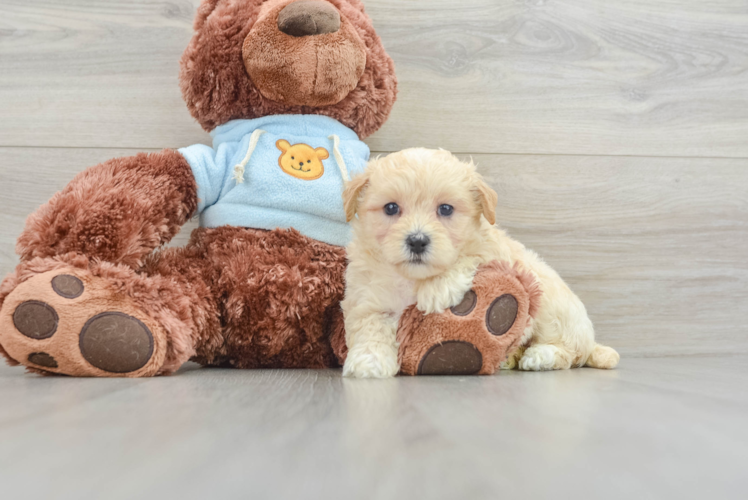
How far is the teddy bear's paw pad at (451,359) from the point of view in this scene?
2.68 ft

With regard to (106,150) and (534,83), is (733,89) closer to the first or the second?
(534,83)

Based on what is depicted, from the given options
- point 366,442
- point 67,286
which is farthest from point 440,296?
point 67,286

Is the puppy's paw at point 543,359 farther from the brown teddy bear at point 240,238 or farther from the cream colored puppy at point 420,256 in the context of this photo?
the brown teddy bear at point 240,238

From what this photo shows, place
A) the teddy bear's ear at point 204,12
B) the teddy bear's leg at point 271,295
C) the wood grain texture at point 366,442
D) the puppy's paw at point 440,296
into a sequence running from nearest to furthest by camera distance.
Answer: the wood grain texture at point 366,442, the puppy's paw at point 440,296, the teddy bear's leg at point 271,295, the teddy bear's ear at point 204,12

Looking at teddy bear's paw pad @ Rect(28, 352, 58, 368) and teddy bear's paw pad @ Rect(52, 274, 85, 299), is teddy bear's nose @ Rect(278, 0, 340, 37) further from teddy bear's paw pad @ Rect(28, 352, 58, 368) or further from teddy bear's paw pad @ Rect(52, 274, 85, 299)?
teddy bear's paw pad @ Rect(28, 352, 58, 368)

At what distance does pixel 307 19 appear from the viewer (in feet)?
3.08

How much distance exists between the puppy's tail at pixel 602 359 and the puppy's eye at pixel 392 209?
1.59 ft

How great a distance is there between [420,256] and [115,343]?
1.48 ft

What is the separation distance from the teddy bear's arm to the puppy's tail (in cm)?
81

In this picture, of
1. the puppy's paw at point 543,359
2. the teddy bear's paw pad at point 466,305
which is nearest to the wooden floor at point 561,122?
the puppy's paw at point 543,359

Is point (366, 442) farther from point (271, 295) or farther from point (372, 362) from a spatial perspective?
point (271, 295)

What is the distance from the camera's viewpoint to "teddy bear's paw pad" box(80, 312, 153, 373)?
0.73 meters

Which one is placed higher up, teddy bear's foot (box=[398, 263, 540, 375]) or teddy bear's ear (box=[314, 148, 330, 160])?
teddy bear's ear (box=[314, 148, 330, 160])

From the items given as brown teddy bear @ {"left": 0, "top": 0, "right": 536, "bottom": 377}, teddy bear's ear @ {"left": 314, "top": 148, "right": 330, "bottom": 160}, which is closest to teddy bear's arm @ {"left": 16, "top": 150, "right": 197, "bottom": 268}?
brown teddy bear @ {"left": 0, "top": 0, "right": 536, "bottom": 377}
